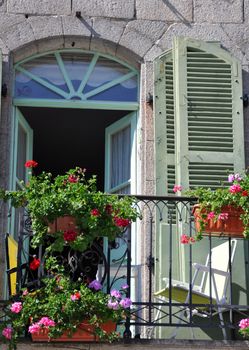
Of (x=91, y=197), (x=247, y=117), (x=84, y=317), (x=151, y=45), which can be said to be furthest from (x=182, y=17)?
(x=84, y=317)

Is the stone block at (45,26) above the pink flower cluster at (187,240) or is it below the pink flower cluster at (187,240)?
above

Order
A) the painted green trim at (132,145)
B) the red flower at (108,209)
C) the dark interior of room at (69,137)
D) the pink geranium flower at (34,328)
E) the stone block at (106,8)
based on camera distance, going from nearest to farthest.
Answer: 1. the pink geranium flower at (34,328)
2. the red flower at (108,209)
3. the painted green trim at (132,145)
4. the stone block at (106,8)
5. the dark interior of room at (69,137)

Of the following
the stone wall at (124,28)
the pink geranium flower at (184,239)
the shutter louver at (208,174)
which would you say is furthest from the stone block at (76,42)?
the pink geranium flower at (184,239)

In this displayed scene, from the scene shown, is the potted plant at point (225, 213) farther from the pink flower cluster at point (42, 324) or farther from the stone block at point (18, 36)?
the stone block at point (18, 36)

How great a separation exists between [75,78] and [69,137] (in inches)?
80.7

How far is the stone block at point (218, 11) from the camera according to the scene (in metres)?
9.80

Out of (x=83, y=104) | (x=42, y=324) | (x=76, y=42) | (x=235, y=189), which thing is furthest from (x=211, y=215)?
(x=76, y=42)

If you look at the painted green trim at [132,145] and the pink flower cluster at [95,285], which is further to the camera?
the painted green trim at [132,145]

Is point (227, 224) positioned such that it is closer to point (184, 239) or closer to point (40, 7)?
point (184, 239)

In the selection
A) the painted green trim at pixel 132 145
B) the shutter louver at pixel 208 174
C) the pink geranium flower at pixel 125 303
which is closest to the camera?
the pink geranium flower at pixel 125 303

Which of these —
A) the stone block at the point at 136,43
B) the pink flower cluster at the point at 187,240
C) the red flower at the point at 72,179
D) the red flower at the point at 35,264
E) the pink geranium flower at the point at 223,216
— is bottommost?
the red flower at the point at 35,264

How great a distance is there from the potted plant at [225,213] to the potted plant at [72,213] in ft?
1.78

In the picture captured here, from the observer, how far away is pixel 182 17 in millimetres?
9773

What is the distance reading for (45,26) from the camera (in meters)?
9.62
